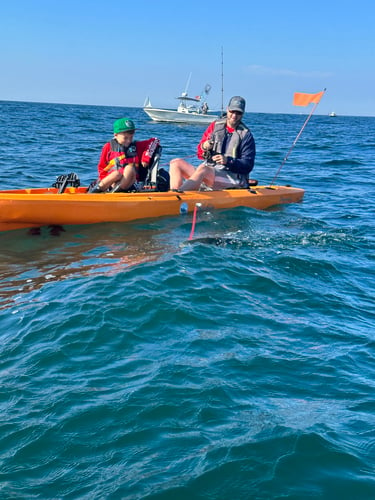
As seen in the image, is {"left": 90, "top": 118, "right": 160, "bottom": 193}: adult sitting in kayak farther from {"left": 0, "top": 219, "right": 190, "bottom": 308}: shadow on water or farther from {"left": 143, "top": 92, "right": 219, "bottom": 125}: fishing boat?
{"left": 143, "top": 92, "right": 219, "bottom": 125}: fishing boat

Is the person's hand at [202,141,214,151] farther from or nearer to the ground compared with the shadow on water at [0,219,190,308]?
farther from the ground

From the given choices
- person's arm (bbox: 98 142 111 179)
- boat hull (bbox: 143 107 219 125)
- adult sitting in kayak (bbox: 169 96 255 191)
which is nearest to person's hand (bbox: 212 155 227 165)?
A: adult sitting in kayak (bbox: 169 96 255 191)

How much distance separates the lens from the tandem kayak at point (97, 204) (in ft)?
25.3

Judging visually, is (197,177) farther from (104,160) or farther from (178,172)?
(104,160)

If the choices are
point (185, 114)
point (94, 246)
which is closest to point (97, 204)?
point (94, 246)

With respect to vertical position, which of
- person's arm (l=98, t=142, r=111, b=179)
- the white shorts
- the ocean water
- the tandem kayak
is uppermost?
person's arm (l=98, t=142, r=111, b=179)

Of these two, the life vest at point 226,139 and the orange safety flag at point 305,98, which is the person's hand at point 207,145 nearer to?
the life vest at point 226,139

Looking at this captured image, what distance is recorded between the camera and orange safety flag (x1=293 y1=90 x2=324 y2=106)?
9609 millimetres

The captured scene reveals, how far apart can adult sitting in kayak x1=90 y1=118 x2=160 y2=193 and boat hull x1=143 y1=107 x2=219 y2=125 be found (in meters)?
37.0

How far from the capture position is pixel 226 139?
9164 millimetres

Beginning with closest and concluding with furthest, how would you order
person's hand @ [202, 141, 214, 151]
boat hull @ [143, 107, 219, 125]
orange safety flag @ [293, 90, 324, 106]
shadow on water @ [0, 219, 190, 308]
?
shadow on water @ [0, 219, 190, 308], person's hand @ [202, 141, 214, 151], orange safety flag @ [293, 90, 324, 106], boat hull @ [143, 107, 219, 125]

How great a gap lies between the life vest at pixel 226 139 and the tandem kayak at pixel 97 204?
693mm

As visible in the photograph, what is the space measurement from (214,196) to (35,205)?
9.75ft

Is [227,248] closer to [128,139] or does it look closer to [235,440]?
[128,139]
